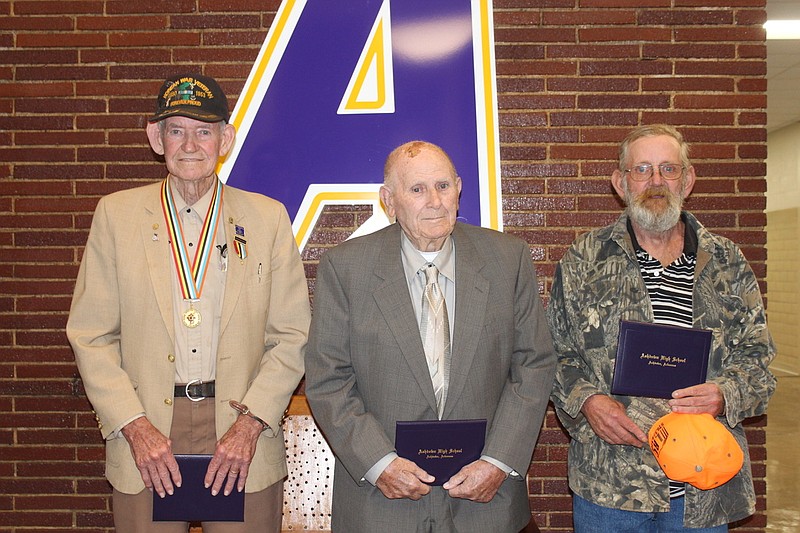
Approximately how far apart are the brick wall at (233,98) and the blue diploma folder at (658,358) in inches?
55.8

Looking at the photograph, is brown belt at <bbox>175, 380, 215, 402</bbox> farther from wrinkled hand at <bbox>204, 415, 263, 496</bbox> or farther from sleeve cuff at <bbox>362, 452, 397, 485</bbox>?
sleeve cuff at <bbox>362, 452, 397, 485</bbox>

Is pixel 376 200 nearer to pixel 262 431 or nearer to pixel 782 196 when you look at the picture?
pixel 262 431

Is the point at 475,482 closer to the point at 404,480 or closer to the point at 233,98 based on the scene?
the point at 404,480

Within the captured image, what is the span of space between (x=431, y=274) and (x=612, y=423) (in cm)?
84

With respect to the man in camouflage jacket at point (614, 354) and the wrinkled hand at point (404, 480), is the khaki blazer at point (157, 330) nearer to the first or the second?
the wrinkled hand at point (404, 480)

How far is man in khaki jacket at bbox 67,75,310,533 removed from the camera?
8.09ft

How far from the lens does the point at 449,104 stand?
375cm

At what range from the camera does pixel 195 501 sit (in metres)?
2.46

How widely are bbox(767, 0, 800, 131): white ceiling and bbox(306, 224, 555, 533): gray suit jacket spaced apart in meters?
4.71

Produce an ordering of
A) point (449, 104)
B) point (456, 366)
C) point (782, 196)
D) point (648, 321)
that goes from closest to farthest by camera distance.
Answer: point (456, 366), point (648, 321), point (449, 104), point (782, 196)

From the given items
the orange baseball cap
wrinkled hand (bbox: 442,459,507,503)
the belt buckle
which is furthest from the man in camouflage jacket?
the belt buckle

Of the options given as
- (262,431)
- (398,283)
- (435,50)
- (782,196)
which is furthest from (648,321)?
(782,196)

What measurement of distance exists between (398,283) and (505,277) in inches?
15.2

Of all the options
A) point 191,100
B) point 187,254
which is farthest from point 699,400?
point 191,100
